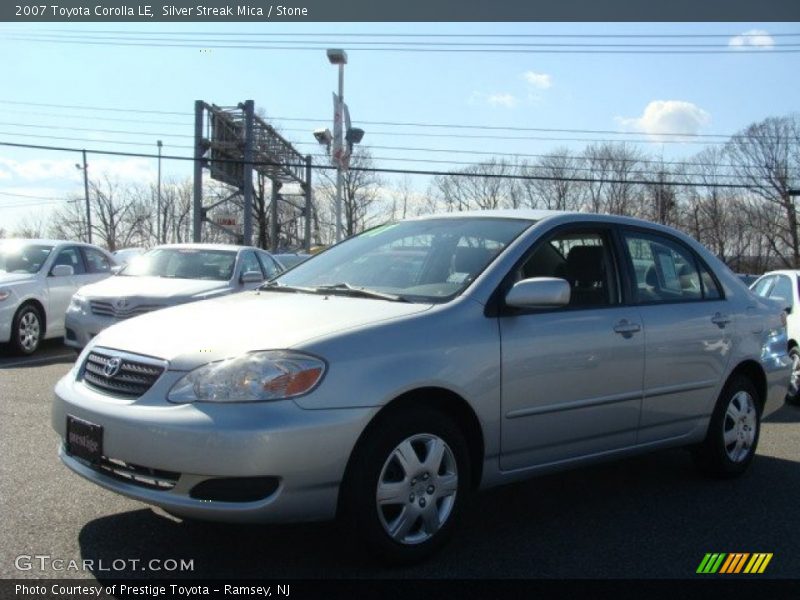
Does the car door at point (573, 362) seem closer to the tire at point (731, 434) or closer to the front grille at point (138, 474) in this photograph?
the tire at point (731, 434)

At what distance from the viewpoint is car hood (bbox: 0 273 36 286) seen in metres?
10.4

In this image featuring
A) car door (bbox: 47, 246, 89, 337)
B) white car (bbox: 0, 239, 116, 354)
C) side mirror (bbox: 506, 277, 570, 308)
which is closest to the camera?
side mirror (bbox: 506, 277, 570, 308)

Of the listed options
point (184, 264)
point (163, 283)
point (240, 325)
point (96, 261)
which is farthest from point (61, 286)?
point (240, 325)

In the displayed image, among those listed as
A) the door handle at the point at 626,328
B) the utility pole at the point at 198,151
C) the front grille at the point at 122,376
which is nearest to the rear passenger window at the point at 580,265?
the door handle at the point at 626,328

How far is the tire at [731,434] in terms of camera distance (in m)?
5.25

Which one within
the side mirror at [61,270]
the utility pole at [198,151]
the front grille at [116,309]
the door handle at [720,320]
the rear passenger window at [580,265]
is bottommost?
the front grille at [116,309]

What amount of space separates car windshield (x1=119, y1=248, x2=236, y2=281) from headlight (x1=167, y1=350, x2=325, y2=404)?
7.32 m

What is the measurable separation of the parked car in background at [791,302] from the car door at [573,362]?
428 centimetres

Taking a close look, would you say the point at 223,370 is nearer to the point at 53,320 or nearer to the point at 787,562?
the point at 787,562

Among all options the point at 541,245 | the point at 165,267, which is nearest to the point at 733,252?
the point at 165,267

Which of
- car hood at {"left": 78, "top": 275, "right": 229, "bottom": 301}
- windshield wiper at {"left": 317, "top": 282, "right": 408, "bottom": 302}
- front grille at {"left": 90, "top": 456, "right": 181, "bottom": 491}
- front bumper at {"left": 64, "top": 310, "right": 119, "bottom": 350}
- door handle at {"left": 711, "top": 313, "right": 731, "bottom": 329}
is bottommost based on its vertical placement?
front bumper at {"left": 64, "top": 310, "right": 119, "bottom": 350}

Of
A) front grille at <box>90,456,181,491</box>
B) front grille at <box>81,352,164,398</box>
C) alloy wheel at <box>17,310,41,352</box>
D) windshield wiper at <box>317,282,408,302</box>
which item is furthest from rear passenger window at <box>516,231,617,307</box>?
alloy wheel at <box>17,310,41,352</box>

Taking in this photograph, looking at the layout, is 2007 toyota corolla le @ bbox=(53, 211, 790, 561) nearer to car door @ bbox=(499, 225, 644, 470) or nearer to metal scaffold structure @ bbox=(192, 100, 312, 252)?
car door @ bbox=(499, 225, 644, 470)

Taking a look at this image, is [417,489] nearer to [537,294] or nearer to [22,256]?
[537,294]
